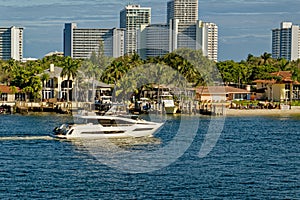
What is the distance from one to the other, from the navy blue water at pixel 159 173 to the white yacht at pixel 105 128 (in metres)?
1.40

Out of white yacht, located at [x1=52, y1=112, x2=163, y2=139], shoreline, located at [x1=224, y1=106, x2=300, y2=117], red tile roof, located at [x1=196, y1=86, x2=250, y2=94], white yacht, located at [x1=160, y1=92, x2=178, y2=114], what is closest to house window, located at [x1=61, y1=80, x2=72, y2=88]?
white yacht, located at [x1=160, y1=92, x2=178, y2=114]

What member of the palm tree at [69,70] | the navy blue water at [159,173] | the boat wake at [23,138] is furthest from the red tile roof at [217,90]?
the boat wake at [23,138]

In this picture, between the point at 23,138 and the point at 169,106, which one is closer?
the point at 23,138

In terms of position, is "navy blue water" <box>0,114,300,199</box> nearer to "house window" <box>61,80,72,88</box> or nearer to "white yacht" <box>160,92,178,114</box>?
"white yacht" <box>160,92,178,114</box>

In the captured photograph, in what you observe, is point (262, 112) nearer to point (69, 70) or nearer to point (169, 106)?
point (169, 106)

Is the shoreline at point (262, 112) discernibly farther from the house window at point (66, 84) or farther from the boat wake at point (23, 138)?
the boat wake at point (23, 138)

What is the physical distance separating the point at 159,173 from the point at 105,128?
1837 centimetres

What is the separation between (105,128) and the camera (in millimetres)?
59938

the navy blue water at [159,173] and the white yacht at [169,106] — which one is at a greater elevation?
the white yacht at [169,106]

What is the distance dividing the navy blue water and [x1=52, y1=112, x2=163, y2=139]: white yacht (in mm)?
1397

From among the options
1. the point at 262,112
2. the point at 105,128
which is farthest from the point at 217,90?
the point at 105,128

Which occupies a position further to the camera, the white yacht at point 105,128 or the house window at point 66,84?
the house window at point 66,84

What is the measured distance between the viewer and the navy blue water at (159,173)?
120ft

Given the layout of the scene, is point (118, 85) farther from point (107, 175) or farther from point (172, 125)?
point (107, 175)
